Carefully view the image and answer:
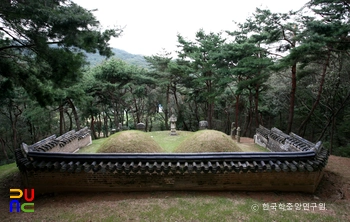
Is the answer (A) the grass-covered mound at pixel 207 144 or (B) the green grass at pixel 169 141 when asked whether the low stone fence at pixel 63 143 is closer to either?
(B) the green grass at pixel 169 141

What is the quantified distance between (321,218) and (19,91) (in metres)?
19.3

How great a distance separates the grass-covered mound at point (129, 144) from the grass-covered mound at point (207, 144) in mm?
954

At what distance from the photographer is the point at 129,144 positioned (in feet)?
20.1

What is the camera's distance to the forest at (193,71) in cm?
435

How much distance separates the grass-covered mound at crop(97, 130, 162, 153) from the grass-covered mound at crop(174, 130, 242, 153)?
3.13ft

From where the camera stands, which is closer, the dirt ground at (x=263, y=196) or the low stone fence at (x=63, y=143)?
the dirt ground at (x=263, y=196)

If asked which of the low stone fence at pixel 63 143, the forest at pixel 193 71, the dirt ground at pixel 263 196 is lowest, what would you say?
the dirt ground at pixel 263 196

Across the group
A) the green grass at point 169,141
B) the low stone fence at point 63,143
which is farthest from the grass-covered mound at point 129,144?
the low stone fence at point 63,143

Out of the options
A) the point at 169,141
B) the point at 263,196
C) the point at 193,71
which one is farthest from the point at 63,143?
the point at 193,71

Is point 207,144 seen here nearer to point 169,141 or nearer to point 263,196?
point 263,196

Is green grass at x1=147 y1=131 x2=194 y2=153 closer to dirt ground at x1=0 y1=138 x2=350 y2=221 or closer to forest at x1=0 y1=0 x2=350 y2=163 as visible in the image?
dirt ground at x1=0 y1=138 x2=350 y2=221

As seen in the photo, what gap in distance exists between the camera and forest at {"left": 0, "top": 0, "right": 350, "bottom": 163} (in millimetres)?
4352

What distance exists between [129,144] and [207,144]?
8.30 ft

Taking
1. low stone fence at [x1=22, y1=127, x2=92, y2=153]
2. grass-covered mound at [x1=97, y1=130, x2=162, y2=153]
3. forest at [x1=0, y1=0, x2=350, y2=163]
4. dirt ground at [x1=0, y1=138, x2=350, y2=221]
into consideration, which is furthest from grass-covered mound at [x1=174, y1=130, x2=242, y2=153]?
low stone fence at [x1=22, y1=127, x2=92, y2=153]
